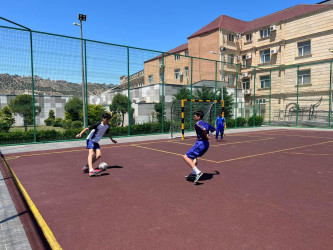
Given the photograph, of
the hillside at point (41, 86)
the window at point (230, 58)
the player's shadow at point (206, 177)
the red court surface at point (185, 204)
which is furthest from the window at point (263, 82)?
the player's shadow at point (206, 177)

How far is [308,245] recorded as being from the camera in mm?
3012

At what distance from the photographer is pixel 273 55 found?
1332 inches

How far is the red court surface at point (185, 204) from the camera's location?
319 cm

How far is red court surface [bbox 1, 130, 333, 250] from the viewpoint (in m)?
3.19

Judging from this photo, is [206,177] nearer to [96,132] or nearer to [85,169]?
[96,132]

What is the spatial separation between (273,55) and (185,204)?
34134mm

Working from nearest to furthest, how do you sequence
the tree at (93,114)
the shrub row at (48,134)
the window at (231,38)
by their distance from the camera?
the shrub row at (48,134) < the tree at (93,114) < the window at (231,38)

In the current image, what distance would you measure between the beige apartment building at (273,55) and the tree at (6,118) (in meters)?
11.2

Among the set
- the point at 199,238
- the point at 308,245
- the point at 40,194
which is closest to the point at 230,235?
the point at 199,238

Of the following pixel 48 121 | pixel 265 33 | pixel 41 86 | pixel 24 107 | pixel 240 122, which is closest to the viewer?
pixel 24 107

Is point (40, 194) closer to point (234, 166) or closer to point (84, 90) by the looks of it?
point (234, 166)

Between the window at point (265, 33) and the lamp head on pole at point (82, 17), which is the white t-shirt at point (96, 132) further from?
the window at point (265, 33)

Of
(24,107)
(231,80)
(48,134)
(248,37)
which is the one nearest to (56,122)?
(24,107)

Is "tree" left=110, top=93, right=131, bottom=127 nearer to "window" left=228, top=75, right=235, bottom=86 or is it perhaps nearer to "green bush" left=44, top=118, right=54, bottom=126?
"green bush" left=44, top=118, right=54, bottom=126
